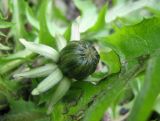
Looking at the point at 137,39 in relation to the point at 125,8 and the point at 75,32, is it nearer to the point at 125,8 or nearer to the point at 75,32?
the point at 75,32

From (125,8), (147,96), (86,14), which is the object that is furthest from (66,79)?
(125,8)

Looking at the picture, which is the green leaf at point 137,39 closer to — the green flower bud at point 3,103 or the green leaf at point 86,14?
the green flower bud at point 3,103

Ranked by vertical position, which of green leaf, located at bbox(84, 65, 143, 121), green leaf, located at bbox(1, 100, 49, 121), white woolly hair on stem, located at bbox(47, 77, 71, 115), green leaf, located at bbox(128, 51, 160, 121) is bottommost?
green leaf, located at bbox(1, 100, 49, 121)

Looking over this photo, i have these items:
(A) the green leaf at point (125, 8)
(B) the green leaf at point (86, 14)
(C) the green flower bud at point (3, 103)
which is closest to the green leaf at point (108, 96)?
(C) the green flower bud at point (3, 103)

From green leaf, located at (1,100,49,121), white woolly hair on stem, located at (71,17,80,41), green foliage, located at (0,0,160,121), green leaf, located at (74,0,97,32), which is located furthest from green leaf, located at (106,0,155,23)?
green leaf, located at (1,100,49,121)

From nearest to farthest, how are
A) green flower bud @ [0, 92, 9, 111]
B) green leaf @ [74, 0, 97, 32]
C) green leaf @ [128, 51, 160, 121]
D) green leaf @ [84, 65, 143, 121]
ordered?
green leaf @ [128, 51, 160, 121] → green leaf @ [84, 65, 143, 121] → green flower bud @ [0, 92, 9, 111] → green leaf @ [74, 0, 97, 32]

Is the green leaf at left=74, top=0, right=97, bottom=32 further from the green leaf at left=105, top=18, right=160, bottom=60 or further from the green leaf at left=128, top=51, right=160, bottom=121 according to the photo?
the green leaf at left=128, top=51, right=160, bottom=121

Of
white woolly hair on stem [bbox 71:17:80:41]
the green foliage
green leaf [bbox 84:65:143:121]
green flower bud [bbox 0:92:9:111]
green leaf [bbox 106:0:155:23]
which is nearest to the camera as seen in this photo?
green leaf [bbox 84:65:143:121]
